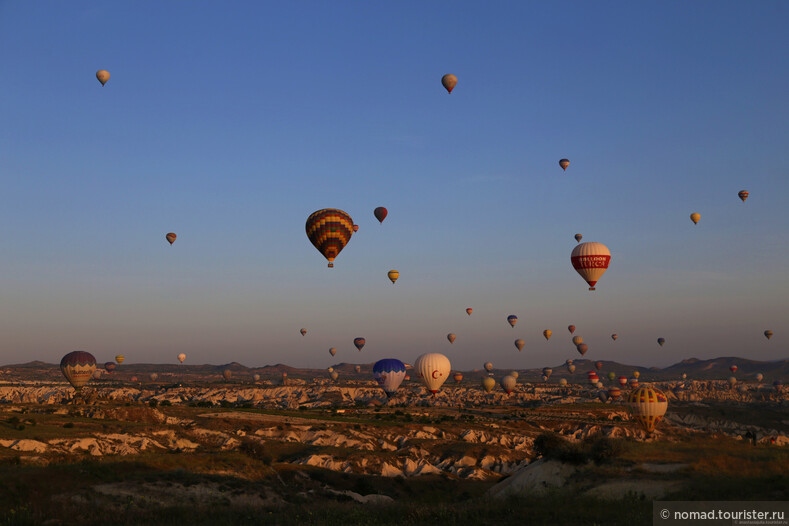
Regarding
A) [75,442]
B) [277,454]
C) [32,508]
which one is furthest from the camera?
[277,454]

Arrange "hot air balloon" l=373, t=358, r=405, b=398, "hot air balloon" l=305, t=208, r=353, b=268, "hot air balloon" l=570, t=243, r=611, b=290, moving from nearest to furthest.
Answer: "hot air balloon" l=305, t=208, r=353, b=268 → "hot air balloon" l=570, t=243, r=611, b=290 → "hot air balloon" l=373, t=358, r=405, b=398

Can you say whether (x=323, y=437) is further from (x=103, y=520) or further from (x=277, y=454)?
(x=103, y=520)

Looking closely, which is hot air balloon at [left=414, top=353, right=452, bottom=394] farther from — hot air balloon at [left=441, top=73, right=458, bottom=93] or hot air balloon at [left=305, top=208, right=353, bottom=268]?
hot air balloon at [left=441, top=73, right=458, bottom=93]

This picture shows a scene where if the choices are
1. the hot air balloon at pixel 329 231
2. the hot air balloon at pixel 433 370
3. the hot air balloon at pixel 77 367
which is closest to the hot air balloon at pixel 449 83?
the hot air balloon at pixel 329 231

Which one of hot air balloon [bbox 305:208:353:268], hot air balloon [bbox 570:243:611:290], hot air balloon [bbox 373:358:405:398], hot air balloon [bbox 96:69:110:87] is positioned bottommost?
→ hot air balloon [bbox 373:358:405:398]

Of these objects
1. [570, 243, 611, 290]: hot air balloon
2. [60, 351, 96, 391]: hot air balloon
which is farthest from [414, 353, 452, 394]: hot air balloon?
[60, 351, 96, 391]: hot air balloon

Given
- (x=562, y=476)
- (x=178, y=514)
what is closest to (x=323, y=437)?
(x=562, y=476)
